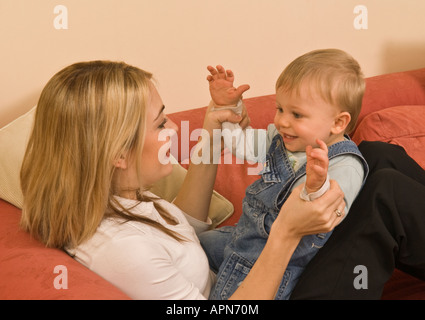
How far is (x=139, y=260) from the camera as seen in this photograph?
1176mm

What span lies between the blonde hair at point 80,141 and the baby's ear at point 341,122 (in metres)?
0.52

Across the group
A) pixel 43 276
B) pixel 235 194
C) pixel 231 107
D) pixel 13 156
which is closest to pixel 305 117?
pixel 231 107

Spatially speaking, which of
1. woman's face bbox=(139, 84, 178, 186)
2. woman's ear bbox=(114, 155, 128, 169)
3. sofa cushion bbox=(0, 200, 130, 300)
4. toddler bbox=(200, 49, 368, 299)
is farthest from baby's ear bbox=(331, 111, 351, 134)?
sofa cushion bbox=(0, 200, 130, 300)

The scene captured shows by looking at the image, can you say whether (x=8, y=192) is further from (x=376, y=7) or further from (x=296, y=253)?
(x=376, y=7)

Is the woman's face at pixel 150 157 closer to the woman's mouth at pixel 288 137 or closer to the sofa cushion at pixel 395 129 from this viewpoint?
the woman's mouth at pixel 288 137

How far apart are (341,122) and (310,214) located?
37 cm

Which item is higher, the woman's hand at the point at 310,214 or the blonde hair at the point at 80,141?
the blonde hair at the point at 80,141

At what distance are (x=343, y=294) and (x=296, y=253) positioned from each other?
17 cm

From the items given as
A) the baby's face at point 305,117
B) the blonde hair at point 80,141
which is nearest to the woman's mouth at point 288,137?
the baby's face at point 305,117

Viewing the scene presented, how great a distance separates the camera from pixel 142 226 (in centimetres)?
128

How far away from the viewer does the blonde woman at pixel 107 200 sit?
120cm

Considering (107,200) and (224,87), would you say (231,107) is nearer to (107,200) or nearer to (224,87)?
(224,87)

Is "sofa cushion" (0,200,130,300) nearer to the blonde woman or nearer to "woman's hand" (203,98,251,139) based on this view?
the blonde woman

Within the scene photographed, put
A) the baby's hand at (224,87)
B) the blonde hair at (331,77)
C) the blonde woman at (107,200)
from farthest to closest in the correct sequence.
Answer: the baby's hand at (224,87), the blonde hair at (331,77), the blonde woman at (107,200)
